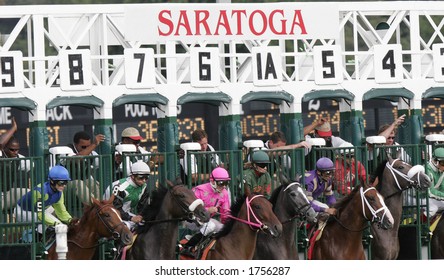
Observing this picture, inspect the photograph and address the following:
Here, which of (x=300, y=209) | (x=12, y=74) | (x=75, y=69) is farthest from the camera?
(x=75, y=69)

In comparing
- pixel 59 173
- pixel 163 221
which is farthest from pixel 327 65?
pixel 59 173

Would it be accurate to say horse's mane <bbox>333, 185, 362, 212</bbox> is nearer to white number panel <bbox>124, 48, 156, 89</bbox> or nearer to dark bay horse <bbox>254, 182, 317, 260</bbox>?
dark bay horse <bbox>254, 182, 317, 260</bbox>

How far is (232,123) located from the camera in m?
23.6

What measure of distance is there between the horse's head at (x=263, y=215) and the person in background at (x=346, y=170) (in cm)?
212

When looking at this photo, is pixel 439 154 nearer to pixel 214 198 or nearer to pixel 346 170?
pixel 346 170

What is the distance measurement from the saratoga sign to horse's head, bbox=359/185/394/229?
332 centimetres

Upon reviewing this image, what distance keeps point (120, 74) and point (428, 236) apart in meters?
3.99

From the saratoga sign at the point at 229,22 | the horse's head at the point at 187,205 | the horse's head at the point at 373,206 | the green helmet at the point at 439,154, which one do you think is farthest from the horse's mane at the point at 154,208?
the green helmet at the point at 439,154

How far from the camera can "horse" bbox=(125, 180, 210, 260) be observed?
66.9 ft

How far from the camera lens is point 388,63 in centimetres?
2462

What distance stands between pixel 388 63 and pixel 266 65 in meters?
1.74

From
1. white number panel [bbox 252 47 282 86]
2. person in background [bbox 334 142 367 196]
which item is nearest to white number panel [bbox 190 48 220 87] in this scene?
white number panel [bbox 252 47 282 86]
